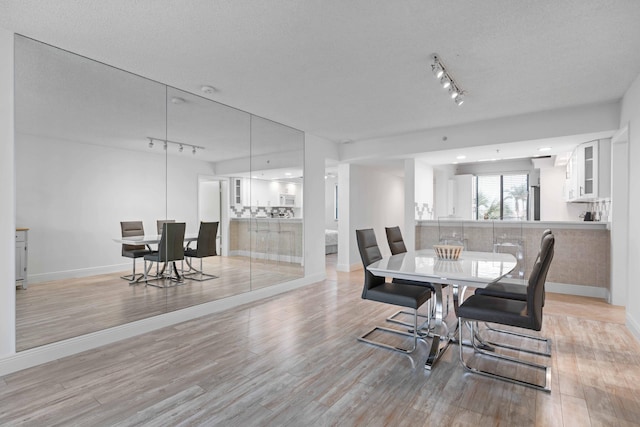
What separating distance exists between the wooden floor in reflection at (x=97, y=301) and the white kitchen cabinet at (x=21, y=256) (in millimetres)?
76


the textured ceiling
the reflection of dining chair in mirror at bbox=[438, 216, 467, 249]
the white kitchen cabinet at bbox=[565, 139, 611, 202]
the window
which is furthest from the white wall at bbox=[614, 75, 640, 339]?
the window

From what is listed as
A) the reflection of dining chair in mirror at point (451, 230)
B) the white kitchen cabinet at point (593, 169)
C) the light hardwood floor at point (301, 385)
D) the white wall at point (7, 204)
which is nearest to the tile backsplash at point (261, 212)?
the light hardwood floor at point (301, 385)

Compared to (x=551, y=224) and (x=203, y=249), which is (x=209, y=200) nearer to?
(x=203, y=249)

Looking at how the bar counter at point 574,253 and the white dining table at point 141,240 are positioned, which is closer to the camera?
the white dining table at point 141,240

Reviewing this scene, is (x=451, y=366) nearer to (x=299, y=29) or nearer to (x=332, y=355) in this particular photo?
(x=332, y=355)

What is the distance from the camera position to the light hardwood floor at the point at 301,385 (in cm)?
196

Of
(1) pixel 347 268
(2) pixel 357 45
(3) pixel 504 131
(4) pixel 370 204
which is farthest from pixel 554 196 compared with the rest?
(2) pixel 357 45

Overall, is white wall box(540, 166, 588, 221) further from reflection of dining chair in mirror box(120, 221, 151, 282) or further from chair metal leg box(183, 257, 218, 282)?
reflection of dining chair in mirror box(120, 221, 151, 282)

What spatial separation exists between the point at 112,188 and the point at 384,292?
2678mm

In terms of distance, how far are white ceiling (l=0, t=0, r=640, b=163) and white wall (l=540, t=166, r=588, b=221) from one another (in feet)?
14.4

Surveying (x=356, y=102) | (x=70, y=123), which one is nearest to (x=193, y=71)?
(x=70, y=123)

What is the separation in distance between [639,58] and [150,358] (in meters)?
4.87

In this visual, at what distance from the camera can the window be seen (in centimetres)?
905

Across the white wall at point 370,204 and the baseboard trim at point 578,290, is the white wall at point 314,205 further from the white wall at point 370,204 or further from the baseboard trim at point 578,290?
the baseboard trim at point 578,290
